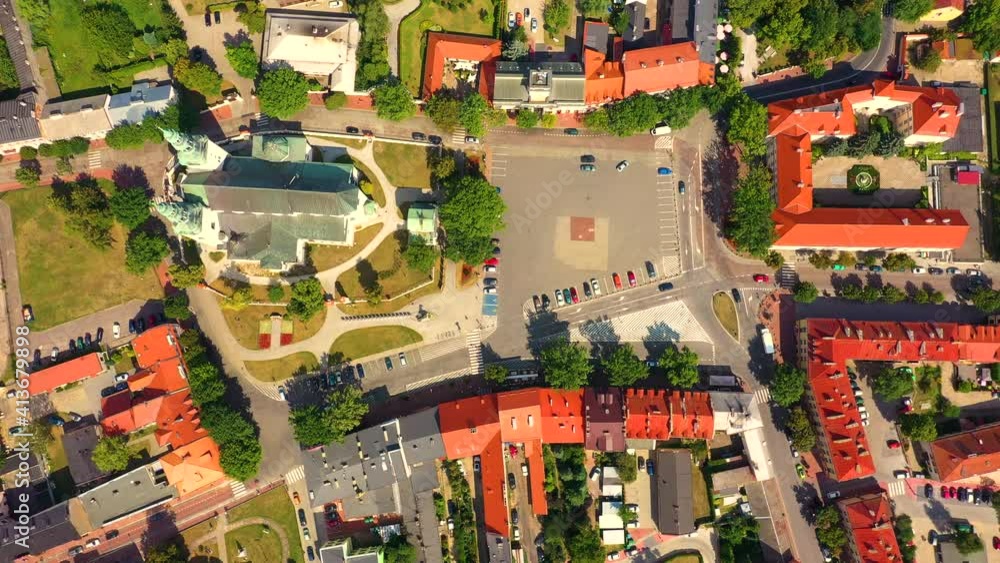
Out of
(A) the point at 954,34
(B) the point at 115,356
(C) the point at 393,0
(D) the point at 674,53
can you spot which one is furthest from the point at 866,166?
(B) the point at 115,356

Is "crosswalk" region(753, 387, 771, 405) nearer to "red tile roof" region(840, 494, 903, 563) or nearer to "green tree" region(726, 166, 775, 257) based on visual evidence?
"red tile roof" region(840, 494, 903, 563)

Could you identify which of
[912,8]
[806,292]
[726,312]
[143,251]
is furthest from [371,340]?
[912,8]

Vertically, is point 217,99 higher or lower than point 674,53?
lower

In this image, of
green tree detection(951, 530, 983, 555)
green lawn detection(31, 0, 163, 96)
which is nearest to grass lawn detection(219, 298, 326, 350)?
green lawn detection(31, 0, 163, 96)

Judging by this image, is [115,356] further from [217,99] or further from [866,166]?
[866,166]

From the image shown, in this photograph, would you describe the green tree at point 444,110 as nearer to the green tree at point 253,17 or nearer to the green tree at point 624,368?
the green tree at point 253,17

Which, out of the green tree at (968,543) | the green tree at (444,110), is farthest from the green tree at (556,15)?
the green tree at (968,543)
